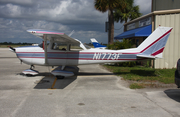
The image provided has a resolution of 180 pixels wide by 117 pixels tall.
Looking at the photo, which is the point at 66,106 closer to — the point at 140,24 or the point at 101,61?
the point at 101,61

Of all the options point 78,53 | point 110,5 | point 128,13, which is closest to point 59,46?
point 78,53

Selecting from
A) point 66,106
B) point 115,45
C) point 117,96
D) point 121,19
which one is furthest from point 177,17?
point 121,19

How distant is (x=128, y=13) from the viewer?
88.7 feet

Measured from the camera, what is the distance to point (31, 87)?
249 inches

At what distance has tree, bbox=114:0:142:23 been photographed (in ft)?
87.7

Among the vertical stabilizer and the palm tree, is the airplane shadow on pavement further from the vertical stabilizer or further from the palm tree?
the palm tree

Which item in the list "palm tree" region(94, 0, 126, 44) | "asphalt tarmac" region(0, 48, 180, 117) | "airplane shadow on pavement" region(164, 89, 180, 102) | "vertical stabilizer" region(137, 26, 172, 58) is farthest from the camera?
"palm tree" region(94, 0, 126, 44)

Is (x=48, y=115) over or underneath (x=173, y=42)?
underneath

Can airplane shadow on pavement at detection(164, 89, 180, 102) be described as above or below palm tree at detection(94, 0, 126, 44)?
below

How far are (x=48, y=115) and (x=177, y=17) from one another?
10.8 metres

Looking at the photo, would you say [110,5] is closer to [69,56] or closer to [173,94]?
[69,56]

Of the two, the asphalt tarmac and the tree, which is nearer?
the asphalt tarmac

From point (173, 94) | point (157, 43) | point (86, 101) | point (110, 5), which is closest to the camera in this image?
point (86, 101)

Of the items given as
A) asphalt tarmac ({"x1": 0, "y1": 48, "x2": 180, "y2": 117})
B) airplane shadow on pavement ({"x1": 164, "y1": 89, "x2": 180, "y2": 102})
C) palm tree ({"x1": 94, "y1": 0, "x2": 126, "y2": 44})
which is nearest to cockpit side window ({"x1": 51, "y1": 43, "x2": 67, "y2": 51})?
asphalt tarmac ({"x1": 0, "y1": 48, "x2": 180, "y2": 117})
